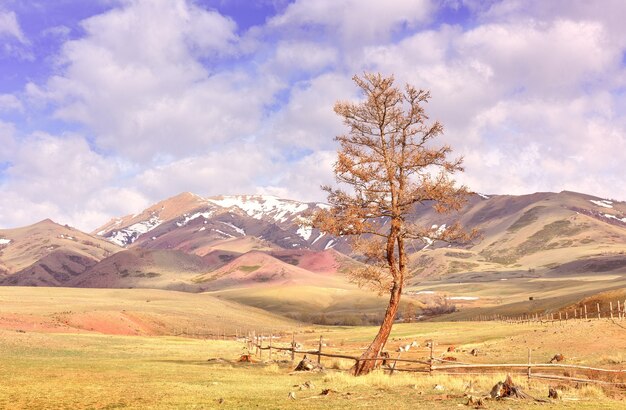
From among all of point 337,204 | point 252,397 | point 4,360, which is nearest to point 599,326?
point 337,204

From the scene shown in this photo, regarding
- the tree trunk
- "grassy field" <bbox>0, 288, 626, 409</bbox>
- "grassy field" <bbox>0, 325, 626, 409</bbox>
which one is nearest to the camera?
"grassy field" <bbox>0, 325, 626, 409</bbox>

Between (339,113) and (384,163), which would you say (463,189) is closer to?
(384,163)

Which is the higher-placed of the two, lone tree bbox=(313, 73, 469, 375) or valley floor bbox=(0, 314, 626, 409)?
lone tree bbox=(313, 73, 469, 375)

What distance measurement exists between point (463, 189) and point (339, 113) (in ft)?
21.8

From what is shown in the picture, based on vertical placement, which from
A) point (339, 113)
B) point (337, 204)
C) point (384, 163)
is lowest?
point (337, 204)

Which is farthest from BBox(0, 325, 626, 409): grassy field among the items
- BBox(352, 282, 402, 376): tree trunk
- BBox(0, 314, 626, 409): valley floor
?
BBox(352, 282, 402, 376): tree trunk

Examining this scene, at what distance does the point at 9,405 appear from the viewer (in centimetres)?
1811

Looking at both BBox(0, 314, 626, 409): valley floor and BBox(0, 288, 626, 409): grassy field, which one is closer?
BBox(0, 314, 626, 409): valley floor

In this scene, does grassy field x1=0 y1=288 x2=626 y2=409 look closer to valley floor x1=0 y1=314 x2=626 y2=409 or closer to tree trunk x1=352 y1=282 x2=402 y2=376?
valley floor x1=0 y1=314 x2=626 y2=409

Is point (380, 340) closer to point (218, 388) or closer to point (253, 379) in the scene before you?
point (253, 379)

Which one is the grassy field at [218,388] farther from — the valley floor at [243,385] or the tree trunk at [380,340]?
the tree trunk at [380,340]

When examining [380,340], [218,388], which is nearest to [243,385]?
[218,388]

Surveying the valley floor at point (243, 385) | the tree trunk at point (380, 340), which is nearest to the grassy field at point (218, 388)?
the valley floor at point (243, 385)

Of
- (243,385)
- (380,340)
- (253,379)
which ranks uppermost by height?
(380,340)
